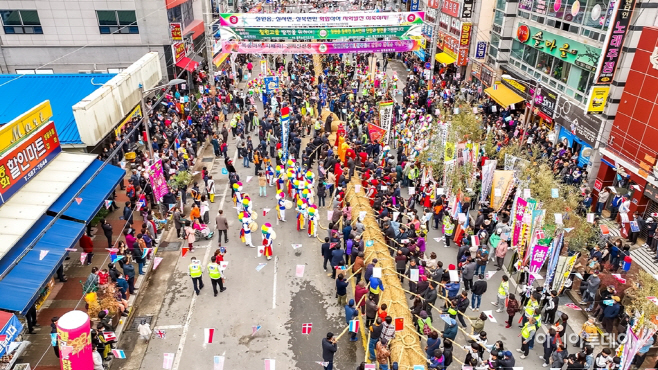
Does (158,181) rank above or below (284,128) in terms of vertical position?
below

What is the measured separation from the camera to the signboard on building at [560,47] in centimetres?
2109

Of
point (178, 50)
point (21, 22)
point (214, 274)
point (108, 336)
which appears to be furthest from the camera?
point (178, 50)

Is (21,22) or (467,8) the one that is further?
(467,8)

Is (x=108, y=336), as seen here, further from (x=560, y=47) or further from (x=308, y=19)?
(x=560, y=47)

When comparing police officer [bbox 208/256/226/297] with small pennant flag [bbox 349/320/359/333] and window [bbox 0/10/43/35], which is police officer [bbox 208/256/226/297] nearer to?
small pennant flag [bbox 349/320/359/333]

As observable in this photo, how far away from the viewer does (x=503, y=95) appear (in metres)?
28.7

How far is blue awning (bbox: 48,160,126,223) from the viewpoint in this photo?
14141 mm

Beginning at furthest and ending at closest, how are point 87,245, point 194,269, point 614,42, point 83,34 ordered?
point 83,34
point 614,42
point 87,245
point 194,269

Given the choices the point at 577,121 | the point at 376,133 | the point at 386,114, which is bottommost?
the point at 376,133

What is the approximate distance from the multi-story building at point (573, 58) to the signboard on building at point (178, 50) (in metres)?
19.7

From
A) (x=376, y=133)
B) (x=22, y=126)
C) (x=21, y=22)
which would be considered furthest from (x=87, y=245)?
(x=21, y=22)

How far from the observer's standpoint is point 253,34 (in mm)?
29609

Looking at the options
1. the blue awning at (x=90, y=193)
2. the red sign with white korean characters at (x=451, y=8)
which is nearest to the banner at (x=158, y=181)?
the blue awning at (x=90, y=193)

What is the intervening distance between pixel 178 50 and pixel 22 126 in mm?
17442
